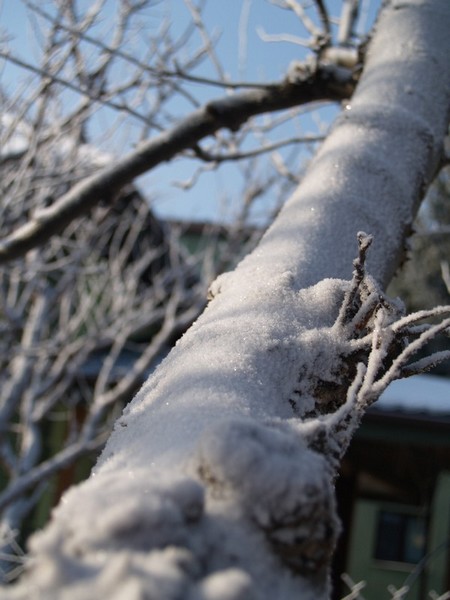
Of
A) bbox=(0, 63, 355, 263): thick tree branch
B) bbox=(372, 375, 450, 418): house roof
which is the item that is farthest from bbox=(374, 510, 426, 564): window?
bbox=(0, 63, 355, 263): thick tree branch

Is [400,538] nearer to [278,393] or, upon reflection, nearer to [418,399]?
[418,399]

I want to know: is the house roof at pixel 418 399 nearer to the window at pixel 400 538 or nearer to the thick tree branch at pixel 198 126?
the window at pixel 400 538

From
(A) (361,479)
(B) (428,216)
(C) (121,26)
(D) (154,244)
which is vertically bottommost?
(A) (361,479)

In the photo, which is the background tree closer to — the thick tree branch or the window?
the thick tree branch

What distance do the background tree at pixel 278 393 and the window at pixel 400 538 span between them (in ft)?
34.3

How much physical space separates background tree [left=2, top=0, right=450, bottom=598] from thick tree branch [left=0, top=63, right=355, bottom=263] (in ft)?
1.52

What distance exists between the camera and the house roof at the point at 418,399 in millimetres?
6711

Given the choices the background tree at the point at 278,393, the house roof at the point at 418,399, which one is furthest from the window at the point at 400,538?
the background tree at the point at 278,393

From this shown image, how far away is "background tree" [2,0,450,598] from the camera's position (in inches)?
19.4

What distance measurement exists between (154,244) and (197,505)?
8485mm

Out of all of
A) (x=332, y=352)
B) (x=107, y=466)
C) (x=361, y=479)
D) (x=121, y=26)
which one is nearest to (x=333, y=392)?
(x=332, y=352)

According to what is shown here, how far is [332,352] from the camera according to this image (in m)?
0.88

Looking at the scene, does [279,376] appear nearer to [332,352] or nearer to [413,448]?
[332,352]

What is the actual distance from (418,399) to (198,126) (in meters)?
5.95
